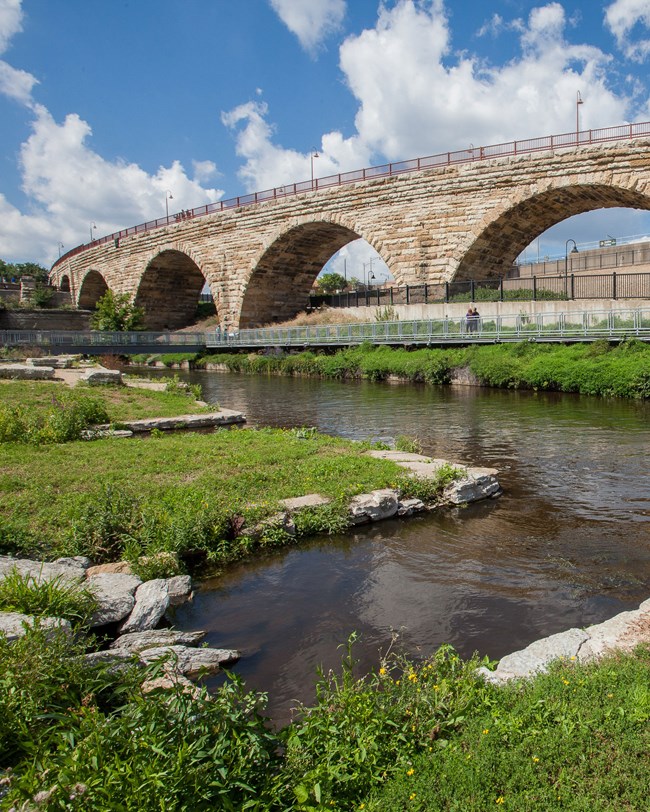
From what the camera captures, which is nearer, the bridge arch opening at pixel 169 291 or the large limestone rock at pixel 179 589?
the large limestone rock at pixel 179 589

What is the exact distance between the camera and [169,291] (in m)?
53.6

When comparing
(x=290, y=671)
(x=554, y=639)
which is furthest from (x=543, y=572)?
(x=290, y=671)

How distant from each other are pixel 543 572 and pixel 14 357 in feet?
77.7

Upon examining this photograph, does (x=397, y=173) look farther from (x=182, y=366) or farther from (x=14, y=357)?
(x=14, y=357)

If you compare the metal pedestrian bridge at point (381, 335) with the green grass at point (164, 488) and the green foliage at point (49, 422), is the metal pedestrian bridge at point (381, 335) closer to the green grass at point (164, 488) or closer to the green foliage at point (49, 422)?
the green grass at point (164, 488)

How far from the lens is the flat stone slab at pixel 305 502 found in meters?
7.19

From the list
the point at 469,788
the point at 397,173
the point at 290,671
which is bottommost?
the point at 290,671

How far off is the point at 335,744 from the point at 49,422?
8832mm

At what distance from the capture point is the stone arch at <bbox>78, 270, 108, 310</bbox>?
6245 cm

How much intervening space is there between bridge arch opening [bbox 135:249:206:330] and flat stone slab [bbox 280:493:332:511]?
145ft

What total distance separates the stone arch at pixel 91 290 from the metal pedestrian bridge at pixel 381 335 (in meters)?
27.3

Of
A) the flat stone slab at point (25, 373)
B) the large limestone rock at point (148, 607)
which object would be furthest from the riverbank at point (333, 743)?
the flat stone slab at point (25, 373)

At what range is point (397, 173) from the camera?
31.4 m

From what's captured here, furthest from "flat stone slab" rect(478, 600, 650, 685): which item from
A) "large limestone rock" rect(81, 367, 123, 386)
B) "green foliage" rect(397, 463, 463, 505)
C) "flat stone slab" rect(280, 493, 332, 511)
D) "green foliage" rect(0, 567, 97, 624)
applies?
"large limestone rock" rect(81, 367, 123, 386)
